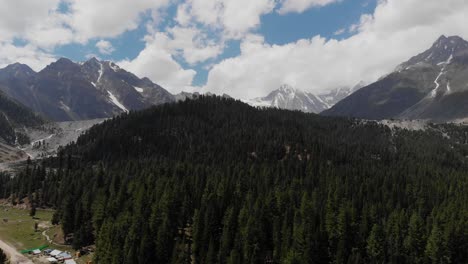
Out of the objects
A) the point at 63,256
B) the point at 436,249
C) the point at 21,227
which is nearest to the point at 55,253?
the point at 63,256

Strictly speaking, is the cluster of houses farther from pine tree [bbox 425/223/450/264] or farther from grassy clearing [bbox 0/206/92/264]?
pine tree [bbox 425/223/450/264]

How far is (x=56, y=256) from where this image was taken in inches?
4232

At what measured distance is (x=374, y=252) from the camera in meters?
104

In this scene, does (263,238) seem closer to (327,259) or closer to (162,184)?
(327,259)

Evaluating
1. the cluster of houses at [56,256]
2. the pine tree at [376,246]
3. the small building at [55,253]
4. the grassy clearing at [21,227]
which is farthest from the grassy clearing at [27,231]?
the pine tree at [376,246]

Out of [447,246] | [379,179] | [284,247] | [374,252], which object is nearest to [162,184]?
[284,247]

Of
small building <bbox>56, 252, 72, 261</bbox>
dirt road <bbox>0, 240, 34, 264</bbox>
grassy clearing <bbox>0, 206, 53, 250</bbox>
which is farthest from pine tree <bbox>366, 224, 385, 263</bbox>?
grassy clearing <bbox>0, 206, 53, 250</bbox>

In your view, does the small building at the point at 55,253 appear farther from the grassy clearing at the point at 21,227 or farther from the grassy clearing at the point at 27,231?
the grassy clearing at the point at 21,227

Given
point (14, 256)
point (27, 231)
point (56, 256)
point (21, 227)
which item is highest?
point (21, 227)

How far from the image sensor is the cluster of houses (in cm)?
10519

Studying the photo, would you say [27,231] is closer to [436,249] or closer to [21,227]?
[21,227]

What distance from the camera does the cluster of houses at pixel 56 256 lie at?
10519cm

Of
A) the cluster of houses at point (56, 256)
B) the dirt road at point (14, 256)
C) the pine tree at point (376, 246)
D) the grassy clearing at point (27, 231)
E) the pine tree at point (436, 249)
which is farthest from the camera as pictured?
the grassy clearing at point (27, 231)

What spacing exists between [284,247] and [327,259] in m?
13.6
